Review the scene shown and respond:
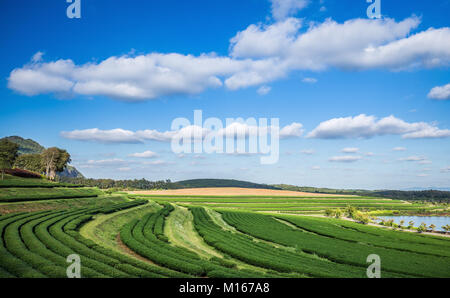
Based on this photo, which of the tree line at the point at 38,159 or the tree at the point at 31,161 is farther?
the tree at the point at 31,161

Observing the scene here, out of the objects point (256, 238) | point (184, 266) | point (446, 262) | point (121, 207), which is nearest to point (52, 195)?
point (121, 207)

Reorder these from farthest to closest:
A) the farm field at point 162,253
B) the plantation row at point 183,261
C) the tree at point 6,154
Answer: the tree at point 6,154, the plantation row at point 183,261, the farm field at point 162,253

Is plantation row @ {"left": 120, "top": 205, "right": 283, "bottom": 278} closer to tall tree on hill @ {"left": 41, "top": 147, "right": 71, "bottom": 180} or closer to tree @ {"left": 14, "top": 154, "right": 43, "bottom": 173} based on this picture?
tall tree on hill @ {"left": 41, "top": 147, "right": 71, "bottom": 180}

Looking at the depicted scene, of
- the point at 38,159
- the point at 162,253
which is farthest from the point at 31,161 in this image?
the point at 162,253

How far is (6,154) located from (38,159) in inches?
1983

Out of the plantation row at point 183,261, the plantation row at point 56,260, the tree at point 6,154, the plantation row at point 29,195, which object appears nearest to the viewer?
the plantation row at point 56,260

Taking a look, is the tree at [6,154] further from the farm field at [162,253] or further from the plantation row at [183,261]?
the plantation row at [183,261]

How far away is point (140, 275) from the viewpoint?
15.5m

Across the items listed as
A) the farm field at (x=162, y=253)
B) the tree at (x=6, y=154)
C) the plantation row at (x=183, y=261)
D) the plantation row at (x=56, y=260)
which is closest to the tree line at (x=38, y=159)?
the tree at (x=6, y=154)

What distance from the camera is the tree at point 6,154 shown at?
65812 millimetres

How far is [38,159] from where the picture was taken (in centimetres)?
11269

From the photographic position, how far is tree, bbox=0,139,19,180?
65.8 meters
